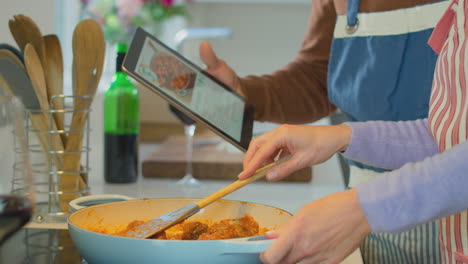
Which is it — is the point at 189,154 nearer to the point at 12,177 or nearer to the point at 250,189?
the point at 250,189

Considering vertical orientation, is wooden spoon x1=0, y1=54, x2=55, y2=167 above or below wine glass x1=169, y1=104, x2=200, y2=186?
above

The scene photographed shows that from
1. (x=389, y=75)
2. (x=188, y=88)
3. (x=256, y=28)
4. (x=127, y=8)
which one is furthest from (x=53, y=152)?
(x=256, y=28)

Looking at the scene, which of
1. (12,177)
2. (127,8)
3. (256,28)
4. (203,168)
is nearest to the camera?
(12,177)

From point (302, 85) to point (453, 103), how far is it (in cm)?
59

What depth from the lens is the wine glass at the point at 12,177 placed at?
1.29 ft

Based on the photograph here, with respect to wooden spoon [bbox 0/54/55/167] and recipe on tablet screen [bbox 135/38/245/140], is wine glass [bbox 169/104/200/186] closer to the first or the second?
recipe on tablet screen [bbox 135/38/245/140]

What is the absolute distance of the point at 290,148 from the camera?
0.79m

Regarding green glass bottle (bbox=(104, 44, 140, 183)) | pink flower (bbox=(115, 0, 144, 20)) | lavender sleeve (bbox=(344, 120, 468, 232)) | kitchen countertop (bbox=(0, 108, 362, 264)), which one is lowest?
kitchen countertop (bbox=(0, 108, 362, 264))

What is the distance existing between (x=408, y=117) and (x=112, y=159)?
75 cm

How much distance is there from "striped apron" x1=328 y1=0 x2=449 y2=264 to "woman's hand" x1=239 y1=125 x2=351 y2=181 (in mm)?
343

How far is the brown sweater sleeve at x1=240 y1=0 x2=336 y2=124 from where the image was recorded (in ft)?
4.43

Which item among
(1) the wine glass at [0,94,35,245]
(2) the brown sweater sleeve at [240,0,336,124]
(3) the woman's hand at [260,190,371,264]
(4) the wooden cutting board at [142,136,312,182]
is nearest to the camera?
(1) the wine glass at [0,94,35,245]

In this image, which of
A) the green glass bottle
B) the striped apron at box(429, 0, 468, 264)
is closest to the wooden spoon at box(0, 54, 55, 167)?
the green glass bottle

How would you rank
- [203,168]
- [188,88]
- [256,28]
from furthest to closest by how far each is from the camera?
[256,28]
[203,168]
[188,88]
